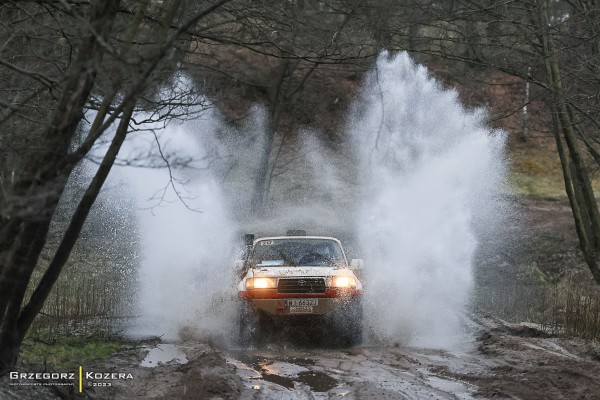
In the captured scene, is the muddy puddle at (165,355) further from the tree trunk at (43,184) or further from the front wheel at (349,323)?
the tree trunk at (43,184)

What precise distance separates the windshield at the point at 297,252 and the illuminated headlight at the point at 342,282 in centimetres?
84

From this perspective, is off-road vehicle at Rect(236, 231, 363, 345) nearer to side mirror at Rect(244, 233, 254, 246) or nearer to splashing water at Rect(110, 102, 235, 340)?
splashing water at Rect(110, 102, 235, 340)

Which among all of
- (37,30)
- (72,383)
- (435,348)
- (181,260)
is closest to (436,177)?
(181,260)

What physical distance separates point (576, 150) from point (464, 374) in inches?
354

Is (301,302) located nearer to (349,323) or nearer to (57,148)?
(349,323)

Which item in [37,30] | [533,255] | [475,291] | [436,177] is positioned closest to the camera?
[37,30]

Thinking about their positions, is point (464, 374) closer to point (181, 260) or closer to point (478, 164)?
point (181, 260)

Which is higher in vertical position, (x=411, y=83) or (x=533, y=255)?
(x=411, y=83)

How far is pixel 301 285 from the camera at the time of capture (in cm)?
1336

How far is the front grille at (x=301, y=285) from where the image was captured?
43.7 feet

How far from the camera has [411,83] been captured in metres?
29.4

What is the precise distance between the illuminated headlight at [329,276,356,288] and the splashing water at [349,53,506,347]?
1.21 m

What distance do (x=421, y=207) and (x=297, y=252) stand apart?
28.0 ft

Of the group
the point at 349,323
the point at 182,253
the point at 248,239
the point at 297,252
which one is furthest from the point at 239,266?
the point at 182,253
